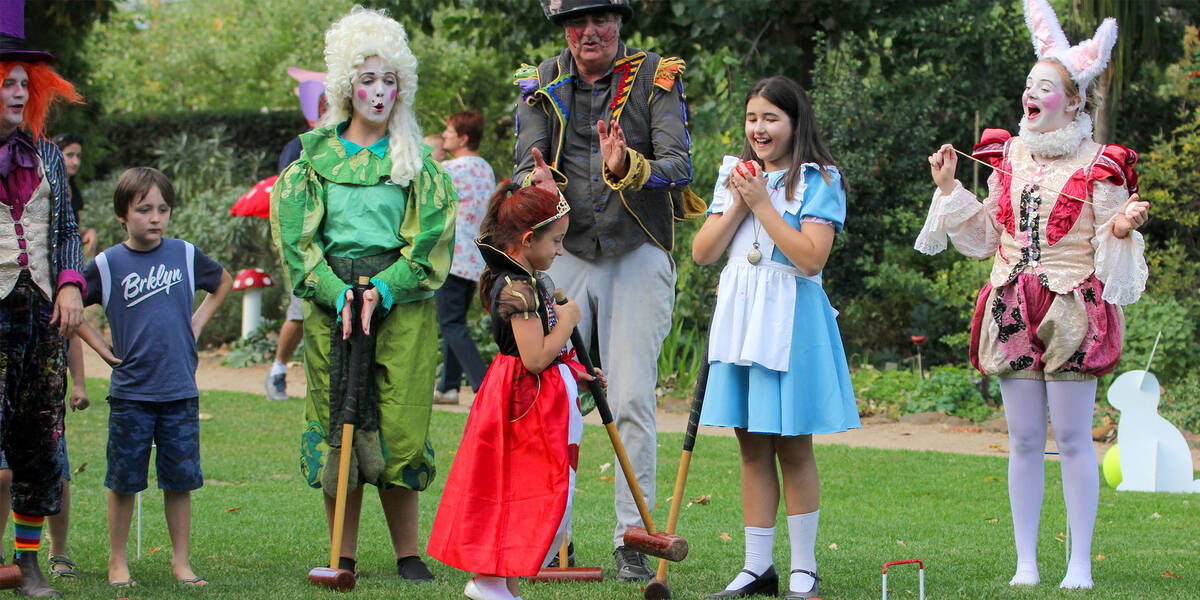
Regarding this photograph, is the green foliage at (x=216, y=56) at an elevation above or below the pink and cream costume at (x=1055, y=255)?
above

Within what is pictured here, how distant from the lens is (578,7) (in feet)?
15.5

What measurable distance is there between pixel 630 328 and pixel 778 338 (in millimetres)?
755

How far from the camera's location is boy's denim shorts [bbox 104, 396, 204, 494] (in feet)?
15.0

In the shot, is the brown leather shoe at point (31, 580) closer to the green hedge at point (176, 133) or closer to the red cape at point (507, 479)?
the red cape at point (507, 479)

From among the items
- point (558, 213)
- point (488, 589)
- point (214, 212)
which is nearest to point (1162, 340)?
point (558, 213)

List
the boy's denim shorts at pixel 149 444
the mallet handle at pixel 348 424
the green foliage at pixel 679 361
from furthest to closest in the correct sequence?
the green foliage at pixel 679 361
the boy's denim shorts at pixel 149 444
the mallet handle at pixel 348 424

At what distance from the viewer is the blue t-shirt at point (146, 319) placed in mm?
4609

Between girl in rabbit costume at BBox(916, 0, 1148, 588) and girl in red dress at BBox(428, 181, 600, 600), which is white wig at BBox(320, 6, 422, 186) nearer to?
girl in red dress at BBox(428, 181, 600, 600)

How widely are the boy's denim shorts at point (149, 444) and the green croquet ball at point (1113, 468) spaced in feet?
16.6

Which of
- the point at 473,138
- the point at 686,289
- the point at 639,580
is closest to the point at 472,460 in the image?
the point at 639,580

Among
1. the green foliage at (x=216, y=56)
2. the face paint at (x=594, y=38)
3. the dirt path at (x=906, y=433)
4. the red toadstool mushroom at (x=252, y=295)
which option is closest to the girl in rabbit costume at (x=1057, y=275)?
the face paint at (x=594, y=38)

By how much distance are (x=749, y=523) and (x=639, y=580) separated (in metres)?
0.49

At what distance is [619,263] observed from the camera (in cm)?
482

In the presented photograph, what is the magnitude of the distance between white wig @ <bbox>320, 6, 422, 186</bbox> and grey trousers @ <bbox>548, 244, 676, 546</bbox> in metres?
0.72
